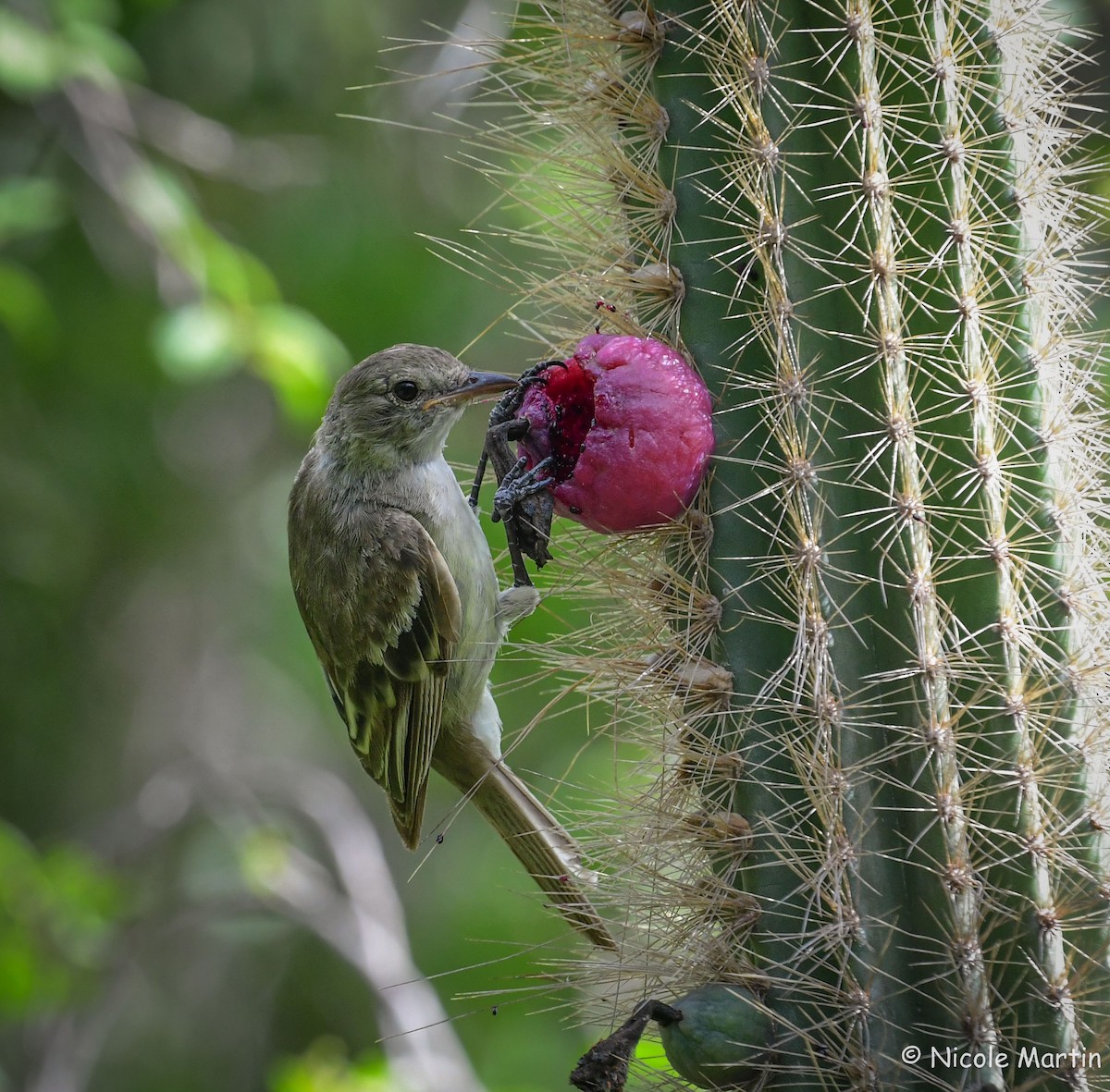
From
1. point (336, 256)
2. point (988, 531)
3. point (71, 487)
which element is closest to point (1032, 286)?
point (988, 531)

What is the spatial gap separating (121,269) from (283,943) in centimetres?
328

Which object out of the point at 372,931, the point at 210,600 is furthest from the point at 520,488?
the point at 210,600

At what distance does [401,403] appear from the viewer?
3000 millimetres

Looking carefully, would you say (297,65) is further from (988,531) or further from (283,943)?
(988,531)

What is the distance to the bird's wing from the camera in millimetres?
2891

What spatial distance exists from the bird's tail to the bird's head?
0.82 meters

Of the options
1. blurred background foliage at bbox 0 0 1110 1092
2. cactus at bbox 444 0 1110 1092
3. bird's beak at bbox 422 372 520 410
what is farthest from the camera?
blurred background foliage at bbox 0 0 1110 1092

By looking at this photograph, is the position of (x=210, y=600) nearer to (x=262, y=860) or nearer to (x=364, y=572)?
(x=262, y=860)

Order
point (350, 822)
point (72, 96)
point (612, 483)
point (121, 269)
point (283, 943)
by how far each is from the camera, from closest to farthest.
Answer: point (612, 483) → point (72, 96) → point (350, 822) → point (121, 269) → point (283, 943)

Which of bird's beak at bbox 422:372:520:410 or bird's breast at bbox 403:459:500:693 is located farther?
bird's breast at bbox 403:459:500:693

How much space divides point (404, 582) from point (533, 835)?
646 millimetres

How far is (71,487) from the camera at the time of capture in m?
5.73

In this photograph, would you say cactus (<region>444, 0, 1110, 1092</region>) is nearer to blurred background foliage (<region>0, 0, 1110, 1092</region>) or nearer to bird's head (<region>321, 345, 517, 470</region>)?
bird's head (<region>321, 345, 517, 470</region>)

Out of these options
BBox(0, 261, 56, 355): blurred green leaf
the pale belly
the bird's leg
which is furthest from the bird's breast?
BBox(0, 261, 56, 355): blurred green leaf
